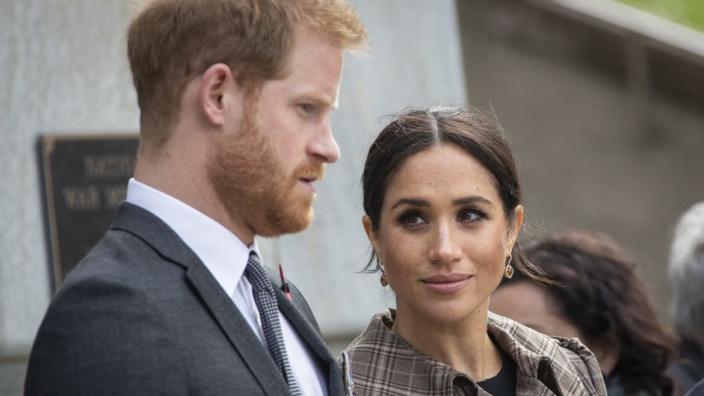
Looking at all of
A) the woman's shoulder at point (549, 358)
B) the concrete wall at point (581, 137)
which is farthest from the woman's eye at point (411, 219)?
the concrete wall at point (581, 137)

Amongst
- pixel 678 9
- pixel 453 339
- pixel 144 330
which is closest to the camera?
pixel 144 330

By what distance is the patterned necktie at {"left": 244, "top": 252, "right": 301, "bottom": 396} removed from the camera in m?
2.75

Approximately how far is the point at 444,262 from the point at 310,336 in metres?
0.41

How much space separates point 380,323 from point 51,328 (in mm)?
1100

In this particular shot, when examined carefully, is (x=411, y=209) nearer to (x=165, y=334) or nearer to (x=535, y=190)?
(x=165, y=334)

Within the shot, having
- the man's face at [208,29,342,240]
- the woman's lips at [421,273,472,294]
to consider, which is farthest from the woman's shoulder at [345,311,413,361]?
the man's face at [208,29,342,240]

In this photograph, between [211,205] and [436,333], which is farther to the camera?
[436,333]

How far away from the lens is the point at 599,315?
14.7 ft

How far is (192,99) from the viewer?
2762mm

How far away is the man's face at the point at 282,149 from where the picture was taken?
2.74 meters

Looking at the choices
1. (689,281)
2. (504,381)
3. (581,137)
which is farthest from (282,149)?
(581,137)

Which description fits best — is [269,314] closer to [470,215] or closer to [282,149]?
[282,149]

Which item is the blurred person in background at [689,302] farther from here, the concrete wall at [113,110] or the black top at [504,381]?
the black top at [504,381]

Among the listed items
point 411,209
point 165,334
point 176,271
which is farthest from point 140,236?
point 411,209
